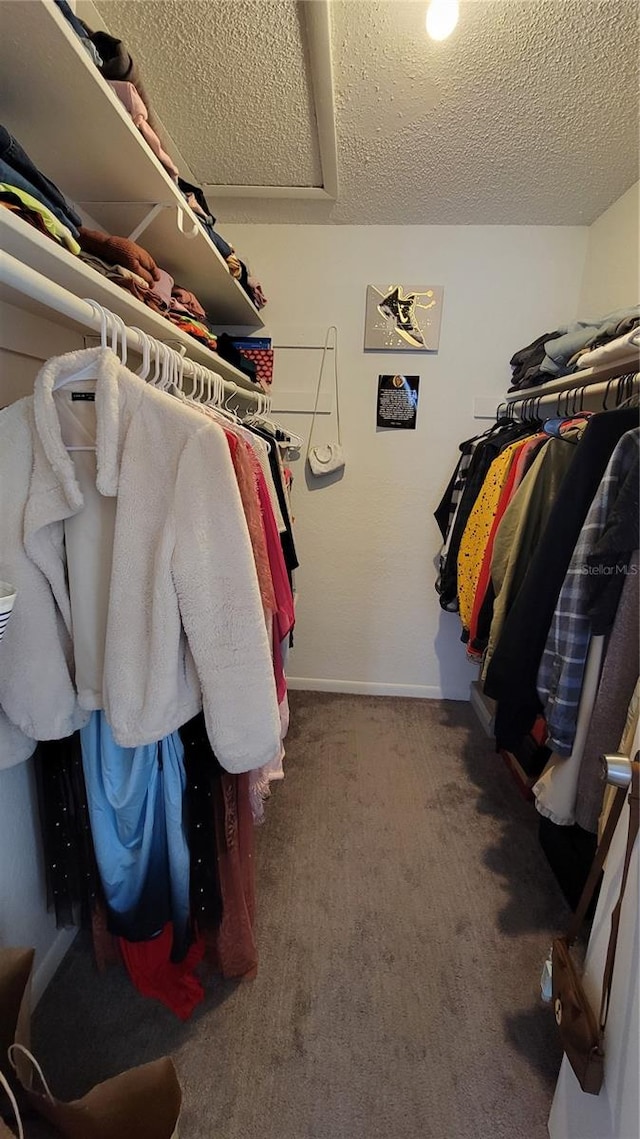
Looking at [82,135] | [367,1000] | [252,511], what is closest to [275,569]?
[252,511]

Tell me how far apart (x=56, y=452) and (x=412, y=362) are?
1934 mm

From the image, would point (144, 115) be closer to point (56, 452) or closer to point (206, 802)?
point (56, 452)

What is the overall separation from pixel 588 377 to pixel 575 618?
918 mm

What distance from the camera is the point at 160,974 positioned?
3.69 ft

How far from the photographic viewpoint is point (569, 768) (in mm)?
1074

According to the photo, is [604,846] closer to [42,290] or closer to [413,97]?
[42,290]

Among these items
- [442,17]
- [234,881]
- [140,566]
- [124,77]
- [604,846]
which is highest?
[442,17]

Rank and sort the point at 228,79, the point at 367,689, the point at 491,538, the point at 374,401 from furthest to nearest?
the point at 367,689, the point at 374,401, the point at 491,538, the point at 228,79

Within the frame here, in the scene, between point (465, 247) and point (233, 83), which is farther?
point (465, 247)

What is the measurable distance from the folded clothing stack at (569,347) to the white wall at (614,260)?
0.28 meters

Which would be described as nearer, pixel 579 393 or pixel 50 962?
pixel 50 962

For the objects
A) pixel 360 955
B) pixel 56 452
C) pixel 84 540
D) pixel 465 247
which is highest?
pixel 465 247

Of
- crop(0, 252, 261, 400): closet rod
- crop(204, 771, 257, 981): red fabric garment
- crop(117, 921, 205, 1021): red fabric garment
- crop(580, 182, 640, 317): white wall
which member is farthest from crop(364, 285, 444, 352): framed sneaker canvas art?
crop(117, 921, 205, 1021): red fabric garment

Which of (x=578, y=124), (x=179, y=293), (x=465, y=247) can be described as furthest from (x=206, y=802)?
(x=465, y=247)
